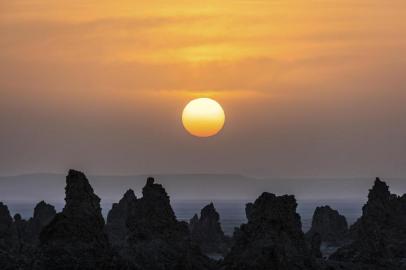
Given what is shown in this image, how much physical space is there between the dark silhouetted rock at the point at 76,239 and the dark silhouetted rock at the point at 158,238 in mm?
Result: 6892

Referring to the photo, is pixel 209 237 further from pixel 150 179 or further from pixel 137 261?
pixel 137 261

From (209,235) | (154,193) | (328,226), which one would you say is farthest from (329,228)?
(154,193)

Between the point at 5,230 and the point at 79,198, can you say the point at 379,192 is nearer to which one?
the point at 5,230

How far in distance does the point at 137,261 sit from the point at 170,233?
713cm

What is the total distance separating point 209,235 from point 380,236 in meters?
51.5

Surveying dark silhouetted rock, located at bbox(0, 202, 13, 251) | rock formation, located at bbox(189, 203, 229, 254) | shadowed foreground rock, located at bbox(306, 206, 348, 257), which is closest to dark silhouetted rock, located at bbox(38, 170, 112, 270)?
dark silhouetted rock, located at bbox(0, 202, 13, 251)

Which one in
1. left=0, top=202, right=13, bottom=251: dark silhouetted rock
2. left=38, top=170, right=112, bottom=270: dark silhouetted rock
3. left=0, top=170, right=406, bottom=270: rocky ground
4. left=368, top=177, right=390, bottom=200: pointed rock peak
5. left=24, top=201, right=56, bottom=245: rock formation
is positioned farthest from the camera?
left=24, top=201, right=56, bottom=245: rock formation

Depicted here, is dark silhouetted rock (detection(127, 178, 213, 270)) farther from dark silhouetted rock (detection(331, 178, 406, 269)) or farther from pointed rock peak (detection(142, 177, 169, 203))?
dark silhouetted rock (detection(331, 178, 406, 269))

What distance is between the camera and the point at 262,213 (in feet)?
320

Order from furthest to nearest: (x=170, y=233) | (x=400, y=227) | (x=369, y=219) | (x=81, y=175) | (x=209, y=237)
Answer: (x=209, y=237)
(x=400, y=227)
(x=369, y=219)
(x=170, y=233)
(x=81, y=175)

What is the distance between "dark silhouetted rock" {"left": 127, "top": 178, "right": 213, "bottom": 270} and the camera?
332 ft

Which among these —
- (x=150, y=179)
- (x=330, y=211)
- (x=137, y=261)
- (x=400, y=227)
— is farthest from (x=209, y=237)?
(x=137, y=261)

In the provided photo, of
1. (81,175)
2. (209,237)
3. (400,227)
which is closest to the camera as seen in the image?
(81,175)

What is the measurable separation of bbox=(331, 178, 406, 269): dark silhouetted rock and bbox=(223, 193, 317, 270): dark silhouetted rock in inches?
523
